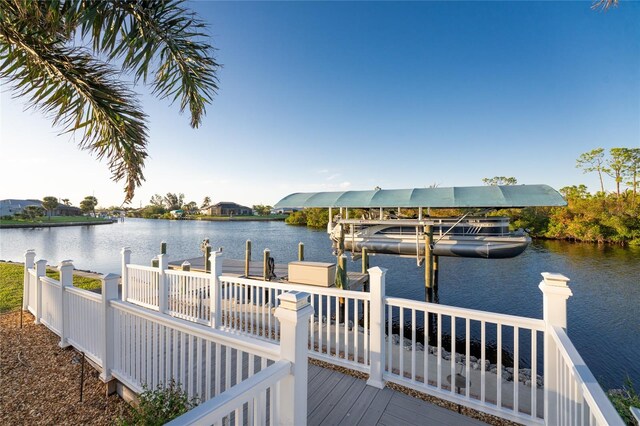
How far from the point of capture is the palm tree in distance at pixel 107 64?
242 cm

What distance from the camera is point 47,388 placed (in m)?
3.14

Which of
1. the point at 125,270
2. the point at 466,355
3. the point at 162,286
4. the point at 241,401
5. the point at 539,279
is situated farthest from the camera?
the point at 539,279

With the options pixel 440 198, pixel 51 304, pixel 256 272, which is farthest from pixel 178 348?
pixel 440 198

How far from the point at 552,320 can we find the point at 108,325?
13.7ft

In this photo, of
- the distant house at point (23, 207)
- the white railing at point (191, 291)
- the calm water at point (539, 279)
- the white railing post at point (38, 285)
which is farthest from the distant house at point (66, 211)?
the white railing at point (191, 291)

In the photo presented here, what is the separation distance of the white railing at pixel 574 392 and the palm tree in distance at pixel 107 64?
3.84m

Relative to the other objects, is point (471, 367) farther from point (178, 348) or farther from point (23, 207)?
point (23, 207)

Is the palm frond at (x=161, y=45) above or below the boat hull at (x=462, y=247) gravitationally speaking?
above

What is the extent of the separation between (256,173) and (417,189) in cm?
1117

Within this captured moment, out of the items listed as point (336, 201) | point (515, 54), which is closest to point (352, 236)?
point (336, 201)

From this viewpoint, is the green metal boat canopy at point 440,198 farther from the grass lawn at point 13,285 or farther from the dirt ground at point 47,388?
the dirt ground at point 47,388

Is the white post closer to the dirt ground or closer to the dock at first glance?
the dirt ground

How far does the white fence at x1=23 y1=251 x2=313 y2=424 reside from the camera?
4.61 ft

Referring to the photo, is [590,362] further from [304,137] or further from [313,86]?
[304,137]
